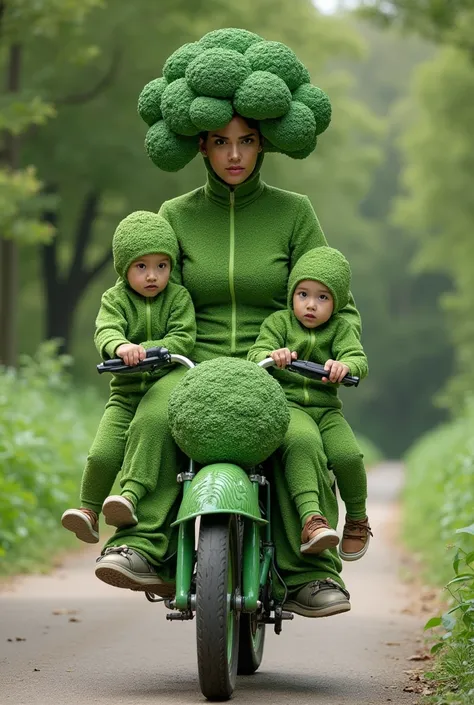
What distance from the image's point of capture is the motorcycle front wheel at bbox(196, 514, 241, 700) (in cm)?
572

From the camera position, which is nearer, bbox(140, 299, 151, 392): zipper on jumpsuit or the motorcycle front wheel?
the motorcycle front wheel

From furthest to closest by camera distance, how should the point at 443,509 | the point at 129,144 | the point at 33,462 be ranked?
1. the point at 129,144
2. the point at 33,462
3. the point at 443,509

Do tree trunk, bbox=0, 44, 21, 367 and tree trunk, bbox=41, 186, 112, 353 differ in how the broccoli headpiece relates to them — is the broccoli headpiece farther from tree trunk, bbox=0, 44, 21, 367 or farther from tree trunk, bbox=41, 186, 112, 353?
tree trunk, bbox=41, 186, 112, 353

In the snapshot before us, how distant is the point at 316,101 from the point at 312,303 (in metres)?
0.92

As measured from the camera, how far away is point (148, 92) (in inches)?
267

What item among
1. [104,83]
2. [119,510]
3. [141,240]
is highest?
[104,83]

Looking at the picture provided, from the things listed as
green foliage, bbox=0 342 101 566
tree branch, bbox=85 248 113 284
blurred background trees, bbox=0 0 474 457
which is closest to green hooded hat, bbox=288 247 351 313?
green foliage, bbox=0 342 101 566

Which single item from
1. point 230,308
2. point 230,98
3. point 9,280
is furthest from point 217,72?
point 9,280

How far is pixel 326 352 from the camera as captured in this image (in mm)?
6586

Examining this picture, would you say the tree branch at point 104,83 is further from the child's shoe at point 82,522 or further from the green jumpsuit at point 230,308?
the child's shoe at point 82,522

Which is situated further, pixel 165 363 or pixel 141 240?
pixel 141 240

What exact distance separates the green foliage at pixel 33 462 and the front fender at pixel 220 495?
4.93 metres

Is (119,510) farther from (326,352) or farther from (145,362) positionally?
(326,352)

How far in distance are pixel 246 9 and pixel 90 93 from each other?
4375 mm
